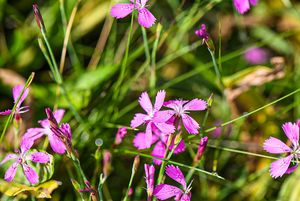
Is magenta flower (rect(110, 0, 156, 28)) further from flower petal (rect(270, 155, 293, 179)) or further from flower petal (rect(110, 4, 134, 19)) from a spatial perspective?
flower petal (rect(270, 155, 293, 179))

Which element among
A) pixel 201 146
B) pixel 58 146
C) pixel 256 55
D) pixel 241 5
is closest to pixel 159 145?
pixel 201 146

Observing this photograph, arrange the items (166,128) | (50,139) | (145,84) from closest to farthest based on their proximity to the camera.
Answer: (166,128) < (50,139) < (145,84)

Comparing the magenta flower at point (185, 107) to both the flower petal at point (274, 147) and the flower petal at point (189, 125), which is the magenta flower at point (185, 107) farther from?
the flower petal at point (274, 147)

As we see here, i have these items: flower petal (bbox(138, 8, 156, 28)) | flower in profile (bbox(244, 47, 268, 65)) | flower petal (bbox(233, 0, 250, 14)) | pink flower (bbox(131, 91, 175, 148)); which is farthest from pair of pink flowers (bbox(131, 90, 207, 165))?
flower in profile (bbox(244, 47, 268, 65))

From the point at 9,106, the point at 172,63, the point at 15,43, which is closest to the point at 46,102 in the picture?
the point at 9,106

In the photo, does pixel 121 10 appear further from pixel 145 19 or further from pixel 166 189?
pixel 166 189
